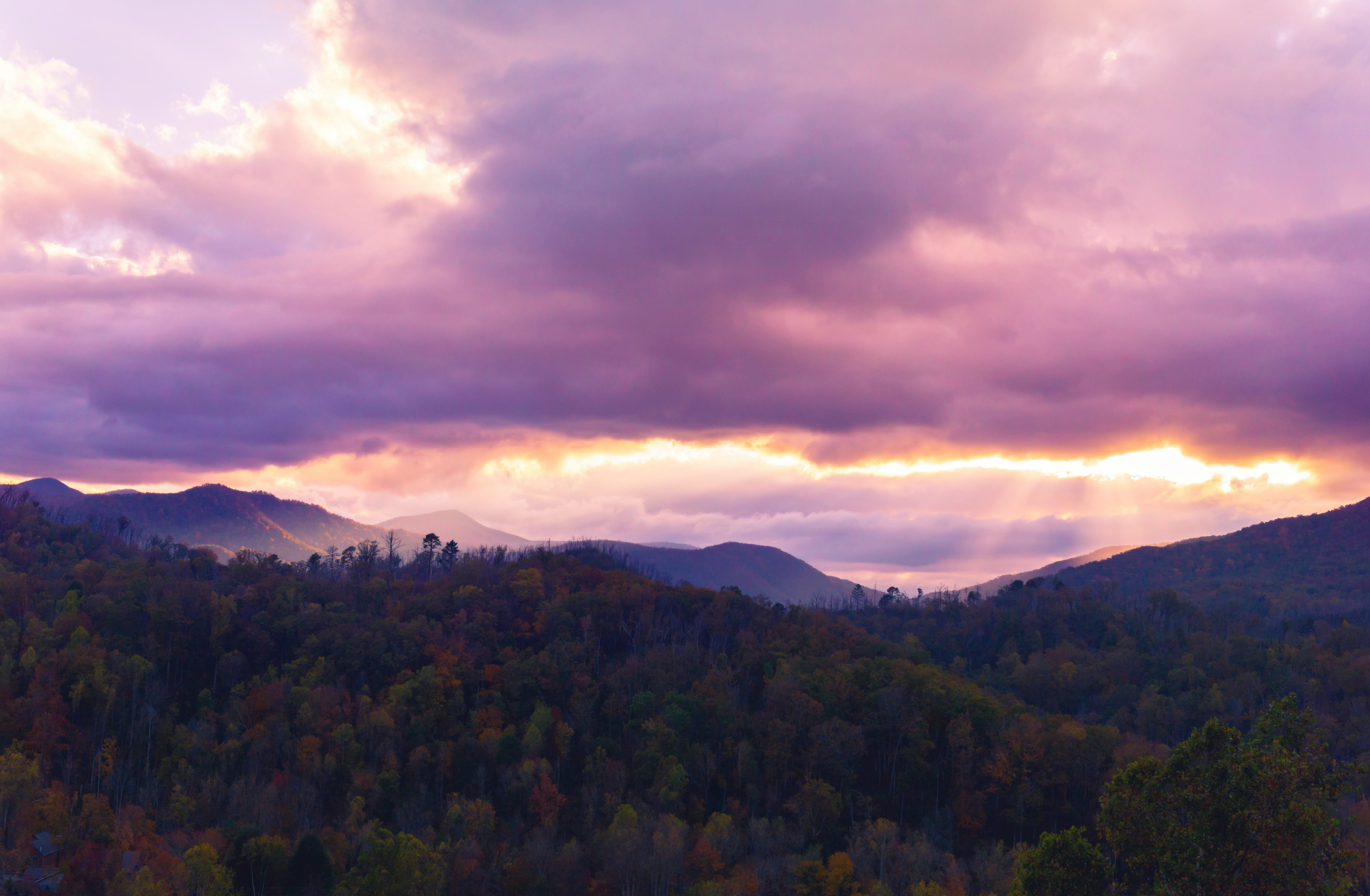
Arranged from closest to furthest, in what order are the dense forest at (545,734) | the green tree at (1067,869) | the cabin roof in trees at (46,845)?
the green tree at (1067,869)
the dense forest at (545,734)
the cabin roof in trees at (46,845)

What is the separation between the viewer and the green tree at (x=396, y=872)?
79750mm

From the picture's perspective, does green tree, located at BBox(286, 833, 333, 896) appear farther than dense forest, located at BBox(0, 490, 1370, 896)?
No

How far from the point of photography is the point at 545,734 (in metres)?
132

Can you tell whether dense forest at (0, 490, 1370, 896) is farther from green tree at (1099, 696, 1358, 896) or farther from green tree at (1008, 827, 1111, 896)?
green tree at (1099, 696, 1358, 896)

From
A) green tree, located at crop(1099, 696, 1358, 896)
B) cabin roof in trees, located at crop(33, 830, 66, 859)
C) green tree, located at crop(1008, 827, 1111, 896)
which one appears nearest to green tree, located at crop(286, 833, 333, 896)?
cabin roof in trees, located at crop(33, 830, 66, 859)

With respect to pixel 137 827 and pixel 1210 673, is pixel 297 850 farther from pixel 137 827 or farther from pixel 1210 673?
pixel 1210 673

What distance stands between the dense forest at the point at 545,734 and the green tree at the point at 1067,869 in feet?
13.5

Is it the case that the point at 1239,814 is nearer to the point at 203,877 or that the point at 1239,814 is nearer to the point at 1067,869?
the point at 1067,869

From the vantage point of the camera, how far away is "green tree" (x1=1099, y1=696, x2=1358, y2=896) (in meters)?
24.7

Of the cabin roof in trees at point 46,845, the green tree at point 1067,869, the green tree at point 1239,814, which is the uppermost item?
the green tree at point 1239,814

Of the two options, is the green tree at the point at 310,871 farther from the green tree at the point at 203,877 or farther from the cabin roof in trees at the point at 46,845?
the cabin roof in trees at the point at 46,845

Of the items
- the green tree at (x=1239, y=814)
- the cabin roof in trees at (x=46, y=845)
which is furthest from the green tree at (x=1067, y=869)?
the cabin roof in trees at (x=46, y=845)

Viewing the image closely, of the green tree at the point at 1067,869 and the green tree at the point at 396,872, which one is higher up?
the green tree at the point at 1067,869

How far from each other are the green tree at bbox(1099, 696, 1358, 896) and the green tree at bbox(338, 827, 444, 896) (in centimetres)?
7073
